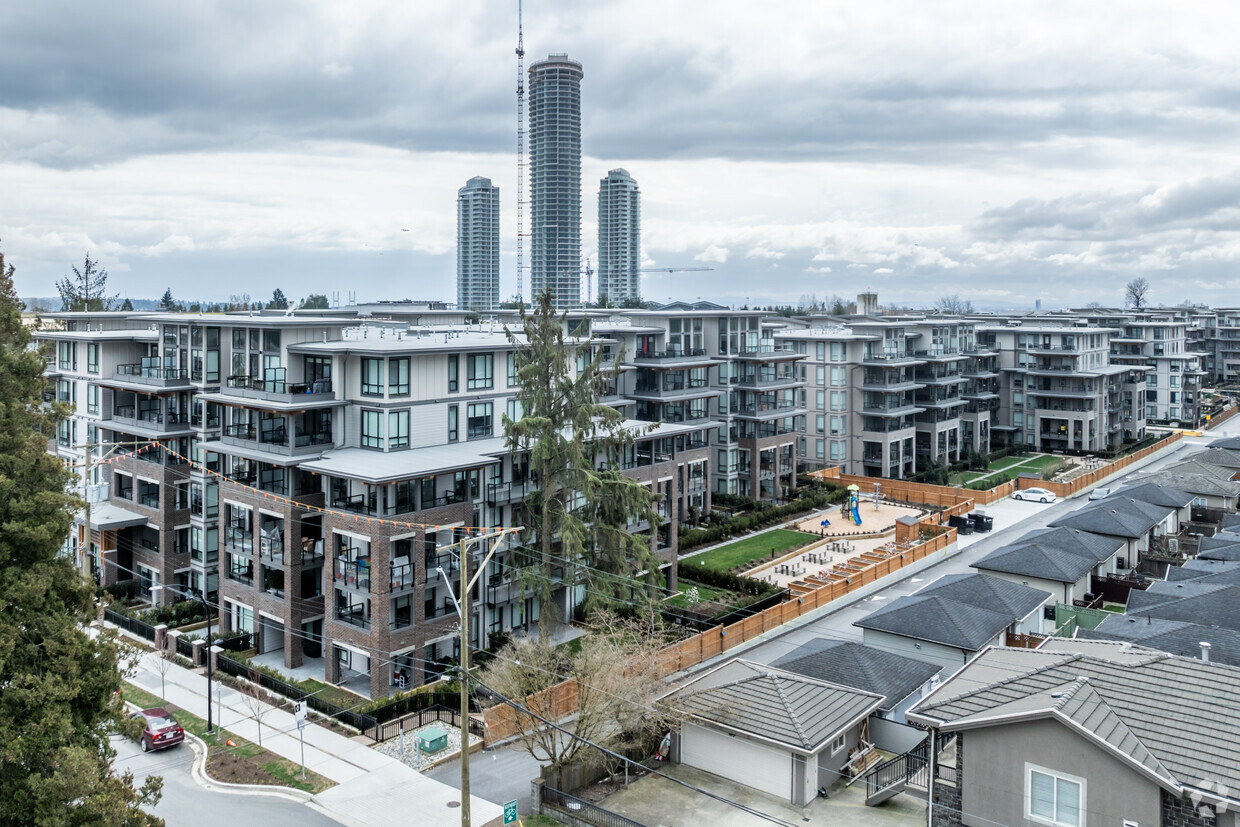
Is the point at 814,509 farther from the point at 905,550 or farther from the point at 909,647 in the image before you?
the point at 909,647

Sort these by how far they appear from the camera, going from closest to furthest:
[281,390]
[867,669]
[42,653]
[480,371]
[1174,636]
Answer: [42,653], [867,669], [1174,636], [281,390], [480,371]

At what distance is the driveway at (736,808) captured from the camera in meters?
26.0

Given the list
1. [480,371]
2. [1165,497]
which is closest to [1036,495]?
[1165,497]

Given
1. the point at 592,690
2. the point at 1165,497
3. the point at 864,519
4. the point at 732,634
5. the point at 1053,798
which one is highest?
the point at 1165,497

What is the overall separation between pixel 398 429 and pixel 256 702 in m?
12.3

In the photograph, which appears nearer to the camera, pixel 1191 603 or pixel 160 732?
pixel 160 732

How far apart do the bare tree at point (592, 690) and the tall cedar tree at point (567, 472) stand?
7892mm

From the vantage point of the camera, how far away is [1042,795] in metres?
20.6

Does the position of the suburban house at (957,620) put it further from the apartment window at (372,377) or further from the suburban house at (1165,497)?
the apartment window at (372,377)

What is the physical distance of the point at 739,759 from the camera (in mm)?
28094

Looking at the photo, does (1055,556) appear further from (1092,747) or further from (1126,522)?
(1092,747)

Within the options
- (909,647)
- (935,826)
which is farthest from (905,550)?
(935,826)

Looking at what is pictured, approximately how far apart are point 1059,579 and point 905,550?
14919 mm

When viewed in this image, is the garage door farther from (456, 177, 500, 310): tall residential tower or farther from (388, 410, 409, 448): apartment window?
(456, 177, 500, 310): tall residential tower
